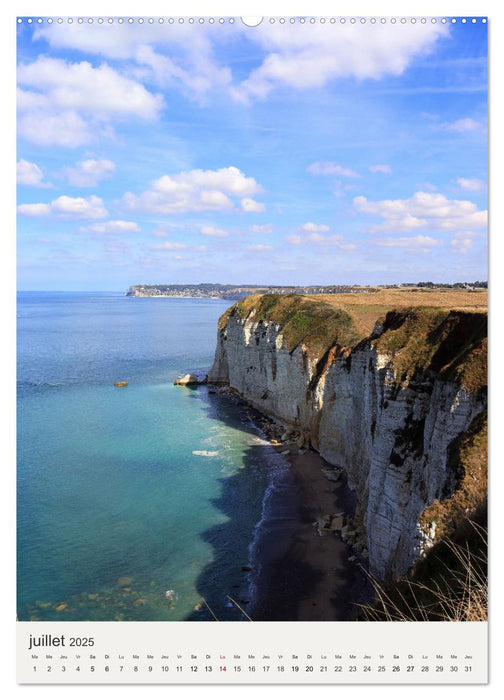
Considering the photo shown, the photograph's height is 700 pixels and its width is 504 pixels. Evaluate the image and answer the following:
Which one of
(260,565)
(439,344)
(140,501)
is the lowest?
(260,565)

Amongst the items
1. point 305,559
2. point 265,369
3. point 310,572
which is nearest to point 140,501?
point 305,559

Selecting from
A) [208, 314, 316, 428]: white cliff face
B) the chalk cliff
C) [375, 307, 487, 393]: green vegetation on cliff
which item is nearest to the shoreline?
the chalk cliff

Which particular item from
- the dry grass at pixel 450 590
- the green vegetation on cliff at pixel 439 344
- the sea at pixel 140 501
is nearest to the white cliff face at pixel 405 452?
the green vegetation on cliff at pixel 439 344

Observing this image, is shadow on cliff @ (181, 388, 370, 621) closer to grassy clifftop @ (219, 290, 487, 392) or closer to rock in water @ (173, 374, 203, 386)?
grassy clifftop @ (219, 290, 487, 392)

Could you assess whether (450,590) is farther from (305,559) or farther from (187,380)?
(187,380)

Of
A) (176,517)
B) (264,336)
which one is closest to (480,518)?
(176,517)

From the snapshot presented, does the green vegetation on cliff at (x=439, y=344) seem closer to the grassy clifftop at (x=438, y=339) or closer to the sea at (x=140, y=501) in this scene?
the grassy clifftop at (x=438, y=339)
